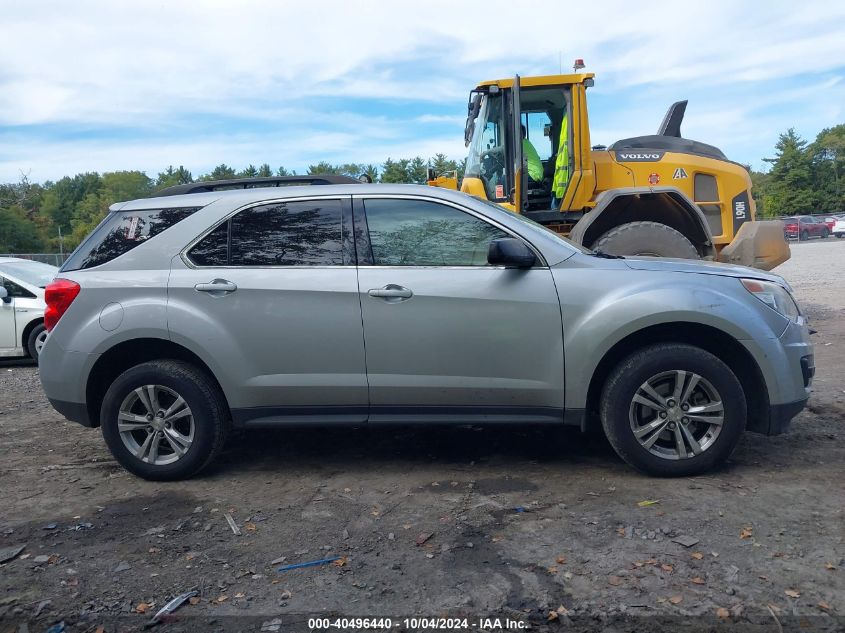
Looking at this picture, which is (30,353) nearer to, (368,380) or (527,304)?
(368,380)

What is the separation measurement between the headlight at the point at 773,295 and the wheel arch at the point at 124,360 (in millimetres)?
3395

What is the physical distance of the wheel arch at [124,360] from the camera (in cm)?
474

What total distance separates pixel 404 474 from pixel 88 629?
7.14 ft

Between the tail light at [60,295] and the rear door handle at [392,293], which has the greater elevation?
the tail light at [60,295]

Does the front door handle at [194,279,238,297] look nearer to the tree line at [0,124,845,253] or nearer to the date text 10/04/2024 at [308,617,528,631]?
the date text 10/04/2024 at [308,617,528,631]

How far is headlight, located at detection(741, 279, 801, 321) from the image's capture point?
450 centimetres

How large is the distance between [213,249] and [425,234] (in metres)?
1.40

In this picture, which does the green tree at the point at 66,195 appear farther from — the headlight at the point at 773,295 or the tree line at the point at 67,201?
the headlight at the point at 773,295

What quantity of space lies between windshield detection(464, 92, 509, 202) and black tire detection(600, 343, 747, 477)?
4.60m

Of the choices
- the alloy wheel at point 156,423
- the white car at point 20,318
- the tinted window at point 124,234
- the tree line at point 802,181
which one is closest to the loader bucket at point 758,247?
the tinted window at point 124,234

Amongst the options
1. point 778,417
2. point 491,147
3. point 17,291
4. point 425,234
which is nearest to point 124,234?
point 425,234

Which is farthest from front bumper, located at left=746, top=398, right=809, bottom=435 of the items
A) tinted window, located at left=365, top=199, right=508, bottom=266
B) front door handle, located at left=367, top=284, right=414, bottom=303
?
front door handle, located at left=367, top=284, right=414, bottom=303

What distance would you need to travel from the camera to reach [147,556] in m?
3.69

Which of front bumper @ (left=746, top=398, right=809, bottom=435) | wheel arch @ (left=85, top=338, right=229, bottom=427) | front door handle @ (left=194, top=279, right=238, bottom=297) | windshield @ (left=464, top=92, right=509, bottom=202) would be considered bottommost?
front bumper @ (left=746, top=398, right=809, bottom=435)
